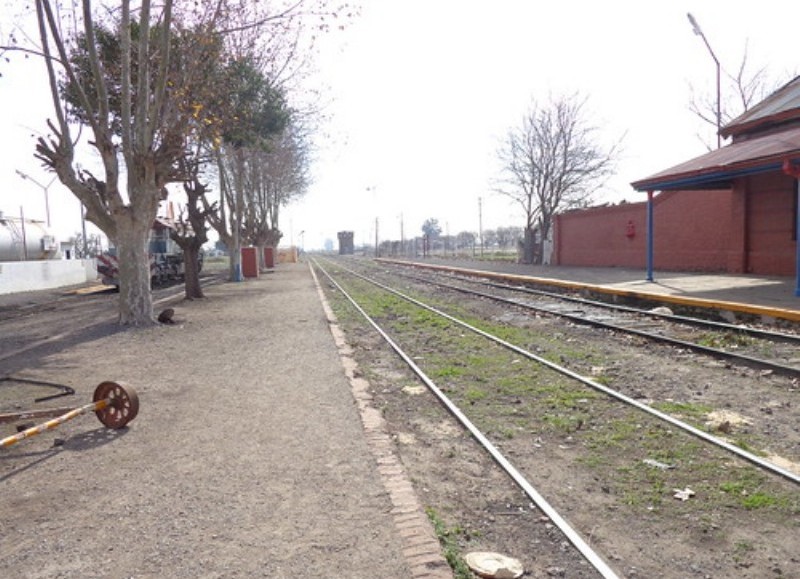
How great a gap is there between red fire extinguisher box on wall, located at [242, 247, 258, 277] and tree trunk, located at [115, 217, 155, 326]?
20537 millimetres

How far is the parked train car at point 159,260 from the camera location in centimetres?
2733

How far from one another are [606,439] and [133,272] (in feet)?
35.2

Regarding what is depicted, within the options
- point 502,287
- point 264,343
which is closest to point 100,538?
point 264,343

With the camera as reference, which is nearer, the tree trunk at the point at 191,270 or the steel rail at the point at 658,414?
the steel rail at the point at 658,414

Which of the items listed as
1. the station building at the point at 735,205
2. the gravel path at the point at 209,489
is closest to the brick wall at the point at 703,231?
the station building at the point at 735,205

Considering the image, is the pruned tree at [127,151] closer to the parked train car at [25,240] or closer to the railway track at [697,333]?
the railway track at [697,333]

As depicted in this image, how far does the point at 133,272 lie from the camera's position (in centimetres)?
1277

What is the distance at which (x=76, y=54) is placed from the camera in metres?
15.6

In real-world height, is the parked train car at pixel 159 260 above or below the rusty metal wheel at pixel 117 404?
above

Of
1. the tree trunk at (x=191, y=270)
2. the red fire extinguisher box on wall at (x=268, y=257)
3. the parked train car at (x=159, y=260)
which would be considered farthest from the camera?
the red fire extinguisher box on wall at (x=268, y=257)

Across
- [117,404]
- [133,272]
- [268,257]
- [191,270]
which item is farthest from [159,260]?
[117,404]

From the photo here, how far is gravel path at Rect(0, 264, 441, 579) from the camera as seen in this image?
313 centimetres

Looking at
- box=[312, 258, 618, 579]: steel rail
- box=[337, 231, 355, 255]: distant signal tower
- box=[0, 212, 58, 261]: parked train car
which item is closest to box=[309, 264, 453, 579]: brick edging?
box=[312, 258, 618, 579]: steel rail

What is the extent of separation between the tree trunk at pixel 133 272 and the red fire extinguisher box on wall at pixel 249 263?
2054cm
